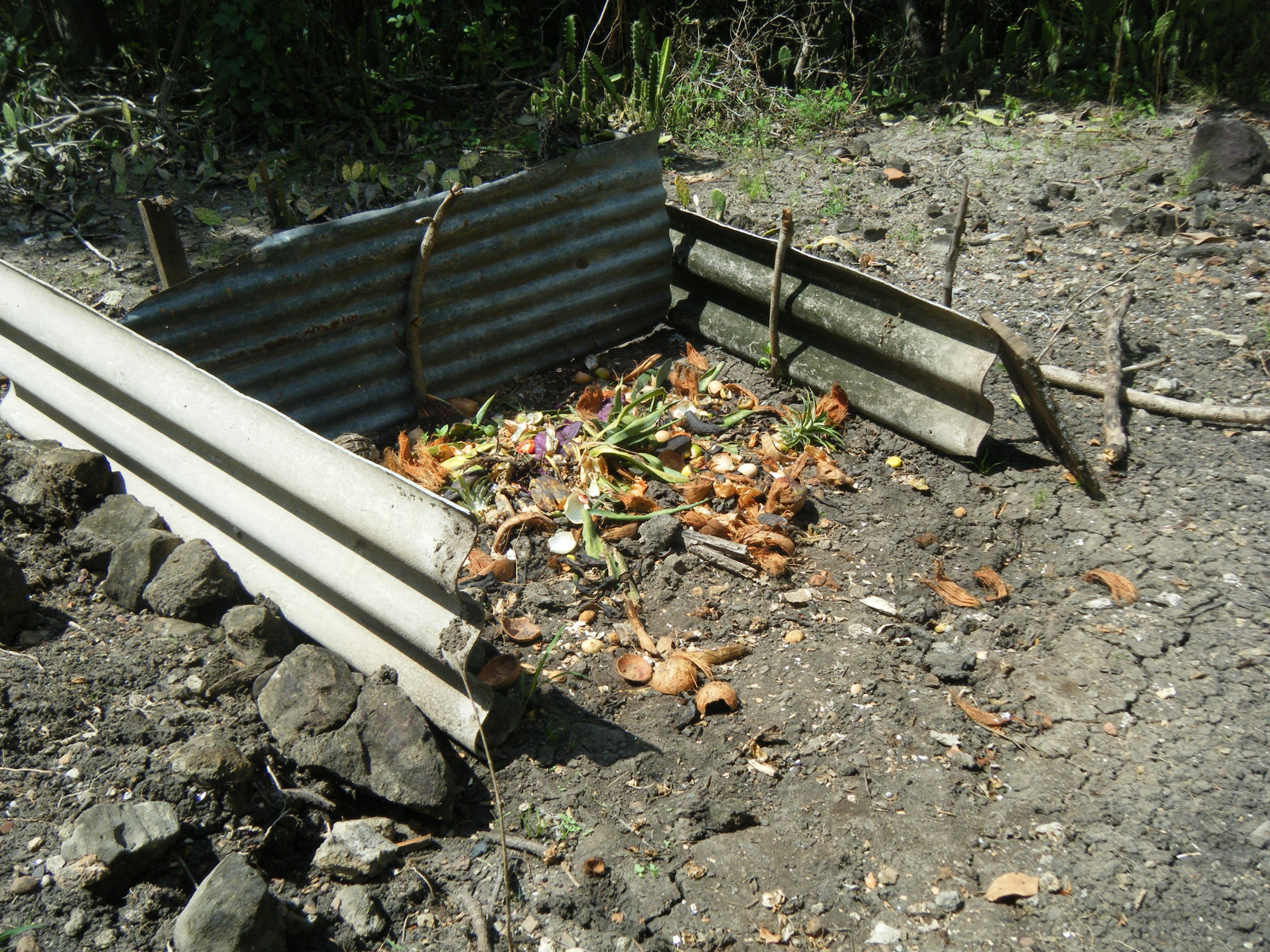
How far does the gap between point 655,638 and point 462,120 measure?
208 inches

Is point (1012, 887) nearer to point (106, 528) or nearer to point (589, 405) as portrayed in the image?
point (589, 405)

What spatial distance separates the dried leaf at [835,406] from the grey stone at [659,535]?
3.27ft

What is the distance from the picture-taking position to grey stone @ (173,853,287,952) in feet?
6.25

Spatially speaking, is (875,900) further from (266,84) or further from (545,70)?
(545,70)

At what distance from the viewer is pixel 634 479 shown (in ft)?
13.2

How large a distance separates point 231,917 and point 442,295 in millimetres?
2947

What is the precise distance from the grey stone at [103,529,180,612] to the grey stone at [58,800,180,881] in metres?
0.93

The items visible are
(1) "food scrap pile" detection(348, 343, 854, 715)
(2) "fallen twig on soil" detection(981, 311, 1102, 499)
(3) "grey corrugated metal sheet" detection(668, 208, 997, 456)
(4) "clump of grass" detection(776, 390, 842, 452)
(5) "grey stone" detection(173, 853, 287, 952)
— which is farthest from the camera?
(4) "clump of grass" detection(776, 390, 842, 452)

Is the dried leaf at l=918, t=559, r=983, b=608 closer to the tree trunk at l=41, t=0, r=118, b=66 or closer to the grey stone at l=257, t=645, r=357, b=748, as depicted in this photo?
the grey stone at l=257, t=645, r=357, b=748

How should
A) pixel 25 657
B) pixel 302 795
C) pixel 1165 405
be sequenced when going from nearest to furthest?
pixel 302 795 → pixel 25 657 → pixel 1165 405

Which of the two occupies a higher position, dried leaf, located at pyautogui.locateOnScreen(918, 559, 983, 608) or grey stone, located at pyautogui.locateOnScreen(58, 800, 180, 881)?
grey stone, located at pyautogui.locateOnScreen(58, 800, 180, 881)

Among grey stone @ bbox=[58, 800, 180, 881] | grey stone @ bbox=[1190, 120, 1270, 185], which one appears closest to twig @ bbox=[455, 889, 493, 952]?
grey stone @ bbox=[58, 800, 180, 881]

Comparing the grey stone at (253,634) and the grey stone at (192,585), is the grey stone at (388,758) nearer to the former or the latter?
the grey stone at (253,634)

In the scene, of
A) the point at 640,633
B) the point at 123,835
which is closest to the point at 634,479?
the point at 640,633
